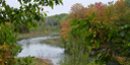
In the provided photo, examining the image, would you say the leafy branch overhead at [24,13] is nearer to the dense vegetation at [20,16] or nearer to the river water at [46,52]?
the dense vegetation at [20,16]

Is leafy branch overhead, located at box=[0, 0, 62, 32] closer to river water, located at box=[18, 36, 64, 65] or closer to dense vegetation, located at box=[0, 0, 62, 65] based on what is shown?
dense vegetation, located at box=[0, 0, 62, 65]

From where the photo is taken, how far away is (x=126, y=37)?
3.62 metres

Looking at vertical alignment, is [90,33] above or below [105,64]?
above

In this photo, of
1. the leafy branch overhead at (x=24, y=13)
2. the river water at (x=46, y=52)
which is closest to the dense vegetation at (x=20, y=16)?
the leafy branch overhead at (x=24, y=13)

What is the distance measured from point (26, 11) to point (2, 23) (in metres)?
0.33

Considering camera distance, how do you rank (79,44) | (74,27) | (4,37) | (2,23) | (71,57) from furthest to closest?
(71,57) → (79,44) → (4,37) → (2,23) → (74,27)

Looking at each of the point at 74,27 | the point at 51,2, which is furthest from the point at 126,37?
the point at 51,2

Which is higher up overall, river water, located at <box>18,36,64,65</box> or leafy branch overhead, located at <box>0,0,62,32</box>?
leafy branch overhead, located at <box>0,0,62,32</box>

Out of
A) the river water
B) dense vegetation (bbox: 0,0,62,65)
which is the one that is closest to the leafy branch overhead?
dense vegetation (bbox: 0,0,62,65)

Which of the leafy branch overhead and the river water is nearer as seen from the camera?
the leafy branch overhead

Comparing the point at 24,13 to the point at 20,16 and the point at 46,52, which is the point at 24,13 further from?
the point at 46,52

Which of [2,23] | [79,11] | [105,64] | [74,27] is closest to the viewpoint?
[74,27]

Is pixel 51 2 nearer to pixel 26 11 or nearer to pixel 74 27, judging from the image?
pixel 26 11

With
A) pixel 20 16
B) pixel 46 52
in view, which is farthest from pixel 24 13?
pixel 46 52
